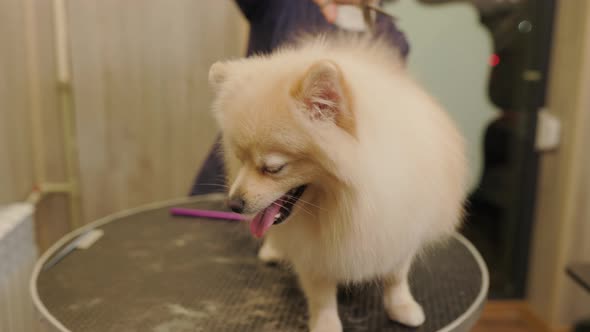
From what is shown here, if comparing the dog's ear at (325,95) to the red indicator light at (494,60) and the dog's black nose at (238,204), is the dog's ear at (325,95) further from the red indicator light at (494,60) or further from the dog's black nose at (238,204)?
the red indicator light at (494,60)

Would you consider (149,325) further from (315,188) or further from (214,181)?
(214,181)

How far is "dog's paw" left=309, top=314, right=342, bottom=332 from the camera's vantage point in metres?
0.91

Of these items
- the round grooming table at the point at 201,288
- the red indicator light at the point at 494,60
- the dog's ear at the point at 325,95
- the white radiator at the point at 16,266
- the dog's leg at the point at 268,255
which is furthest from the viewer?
the red indicator light at the point at 494,60

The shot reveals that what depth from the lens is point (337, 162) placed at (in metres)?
0.78

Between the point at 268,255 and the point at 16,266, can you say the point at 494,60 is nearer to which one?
the point at 268,255

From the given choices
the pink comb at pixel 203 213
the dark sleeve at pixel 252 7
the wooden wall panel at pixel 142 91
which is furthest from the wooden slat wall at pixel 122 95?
the pink comb at pixel 203 213

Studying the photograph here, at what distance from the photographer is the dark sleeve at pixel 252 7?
4.57 feet

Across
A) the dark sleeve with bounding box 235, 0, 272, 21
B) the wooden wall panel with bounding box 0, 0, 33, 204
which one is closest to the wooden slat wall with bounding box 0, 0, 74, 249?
the wooden wall panel with bounding box 0, 0, 33, 204

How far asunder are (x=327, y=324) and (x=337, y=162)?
318mm

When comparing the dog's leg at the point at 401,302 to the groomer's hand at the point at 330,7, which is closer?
the dog's leg at the point at 401,302

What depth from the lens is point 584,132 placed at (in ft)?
6.51

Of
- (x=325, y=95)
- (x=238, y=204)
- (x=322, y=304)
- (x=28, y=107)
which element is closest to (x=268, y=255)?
(x=322, y=304)

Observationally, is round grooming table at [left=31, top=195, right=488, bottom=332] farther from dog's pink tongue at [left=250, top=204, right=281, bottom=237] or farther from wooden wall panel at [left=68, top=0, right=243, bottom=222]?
wooden wall panel at [left=68, top=0, right=243, bottom=222]

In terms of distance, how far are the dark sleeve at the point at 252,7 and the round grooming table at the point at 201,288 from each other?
61 centimetres
